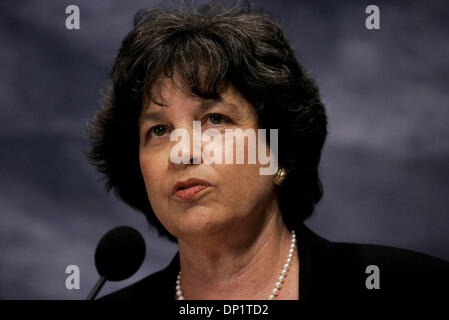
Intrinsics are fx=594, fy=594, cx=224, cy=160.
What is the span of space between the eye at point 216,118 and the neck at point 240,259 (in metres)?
0.31

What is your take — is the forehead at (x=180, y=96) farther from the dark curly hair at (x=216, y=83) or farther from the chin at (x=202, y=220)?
the chin at (x=202, y=220)

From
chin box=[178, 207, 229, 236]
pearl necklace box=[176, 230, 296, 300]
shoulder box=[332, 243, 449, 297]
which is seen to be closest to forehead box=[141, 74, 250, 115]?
chin box=[178, 207, 229, 236]

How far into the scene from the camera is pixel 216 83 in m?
1.79

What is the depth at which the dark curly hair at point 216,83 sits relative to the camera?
1850 millimetres

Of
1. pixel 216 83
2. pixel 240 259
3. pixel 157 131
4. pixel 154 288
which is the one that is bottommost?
pixel 154 288

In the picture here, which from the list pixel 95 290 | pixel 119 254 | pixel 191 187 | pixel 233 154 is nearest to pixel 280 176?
Result: pixel 233 154

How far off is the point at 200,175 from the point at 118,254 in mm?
355

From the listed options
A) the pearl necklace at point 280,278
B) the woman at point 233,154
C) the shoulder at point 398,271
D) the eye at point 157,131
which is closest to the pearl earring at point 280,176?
the woman at point 233,154

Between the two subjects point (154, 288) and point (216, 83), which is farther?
point (154, 288)

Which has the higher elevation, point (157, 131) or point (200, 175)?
point (157, 131)

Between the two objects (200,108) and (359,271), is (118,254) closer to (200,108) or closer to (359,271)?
(200,108)
